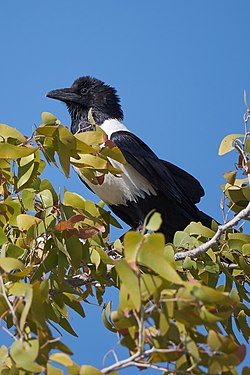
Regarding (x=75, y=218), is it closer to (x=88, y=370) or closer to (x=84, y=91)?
(x=88, y=370)

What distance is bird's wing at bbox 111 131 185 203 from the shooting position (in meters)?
3.56

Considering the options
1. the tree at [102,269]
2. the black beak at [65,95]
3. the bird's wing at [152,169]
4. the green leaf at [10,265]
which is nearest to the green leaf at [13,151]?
the tree at [102,269]

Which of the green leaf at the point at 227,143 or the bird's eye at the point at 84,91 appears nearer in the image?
the green leaf at the point at 227,143

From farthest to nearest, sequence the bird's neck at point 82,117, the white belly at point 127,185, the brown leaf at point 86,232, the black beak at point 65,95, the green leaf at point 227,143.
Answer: the black beak at point 65,95 → the bird's neck at point 82,117 → the white belly at point 127,185 → the green leaf at point 227,143 → the brown leaf at point 86,232

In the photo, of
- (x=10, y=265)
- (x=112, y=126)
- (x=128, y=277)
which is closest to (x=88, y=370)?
(x=128, y=277)

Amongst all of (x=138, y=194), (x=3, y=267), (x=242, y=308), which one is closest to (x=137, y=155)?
(x=138, y=194)

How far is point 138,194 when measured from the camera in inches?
146

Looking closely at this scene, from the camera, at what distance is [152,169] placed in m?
3.59

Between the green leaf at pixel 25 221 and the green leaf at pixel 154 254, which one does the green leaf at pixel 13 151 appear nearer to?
the green leaf at pixel 25 221

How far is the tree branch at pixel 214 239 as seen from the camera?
6.03 ft

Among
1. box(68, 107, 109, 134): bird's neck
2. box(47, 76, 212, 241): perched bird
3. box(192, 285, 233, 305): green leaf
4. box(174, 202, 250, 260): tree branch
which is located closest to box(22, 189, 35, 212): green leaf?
box(174, 202, 250, 260): tree branch

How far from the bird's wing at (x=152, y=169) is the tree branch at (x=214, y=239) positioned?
150 centimetres

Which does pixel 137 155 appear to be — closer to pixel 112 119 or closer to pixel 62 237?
pixel 112 119

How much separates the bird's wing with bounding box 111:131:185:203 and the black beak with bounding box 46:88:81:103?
1.93 feet
